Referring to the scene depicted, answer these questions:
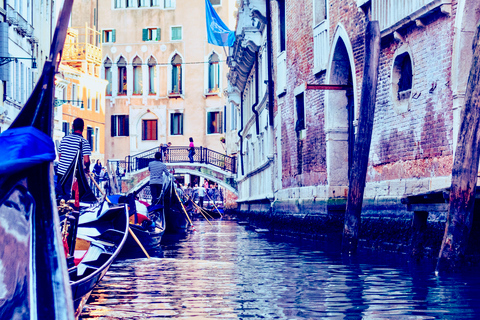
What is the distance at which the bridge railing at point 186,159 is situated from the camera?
3084cm

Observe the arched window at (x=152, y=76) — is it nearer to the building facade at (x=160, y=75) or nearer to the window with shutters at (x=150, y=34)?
the building facade at (x=160, y=75)

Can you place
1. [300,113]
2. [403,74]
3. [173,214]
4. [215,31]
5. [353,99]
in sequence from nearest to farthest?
1. [403,74]
2. [353,99]
3. [300,113]
4. [173,214]
5. [215,31]

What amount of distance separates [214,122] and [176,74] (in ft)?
9.13

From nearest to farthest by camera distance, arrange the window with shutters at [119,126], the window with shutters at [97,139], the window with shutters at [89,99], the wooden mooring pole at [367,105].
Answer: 1. the wooden mooring pole at [367,105]
2. the window with shutters at [89,99]
3. the window with shutters at [97,139]
4. the window with shutters at [119,126]

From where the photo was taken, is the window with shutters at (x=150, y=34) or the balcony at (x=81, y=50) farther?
the window with shutters at (x=150, y=34)

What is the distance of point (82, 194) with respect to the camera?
623cm

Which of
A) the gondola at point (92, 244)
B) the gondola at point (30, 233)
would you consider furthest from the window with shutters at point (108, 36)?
the gondola at point (30, 233)

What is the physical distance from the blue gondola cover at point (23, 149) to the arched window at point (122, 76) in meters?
33.4

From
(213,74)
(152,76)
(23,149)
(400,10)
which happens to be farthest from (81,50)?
(23,149)

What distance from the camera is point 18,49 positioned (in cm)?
1980

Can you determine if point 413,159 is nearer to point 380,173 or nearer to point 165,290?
point 380,173

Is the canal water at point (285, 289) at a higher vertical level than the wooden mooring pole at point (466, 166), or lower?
lower

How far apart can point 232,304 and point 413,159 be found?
3.79 metres

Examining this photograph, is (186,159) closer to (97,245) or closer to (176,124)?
(176,124)
